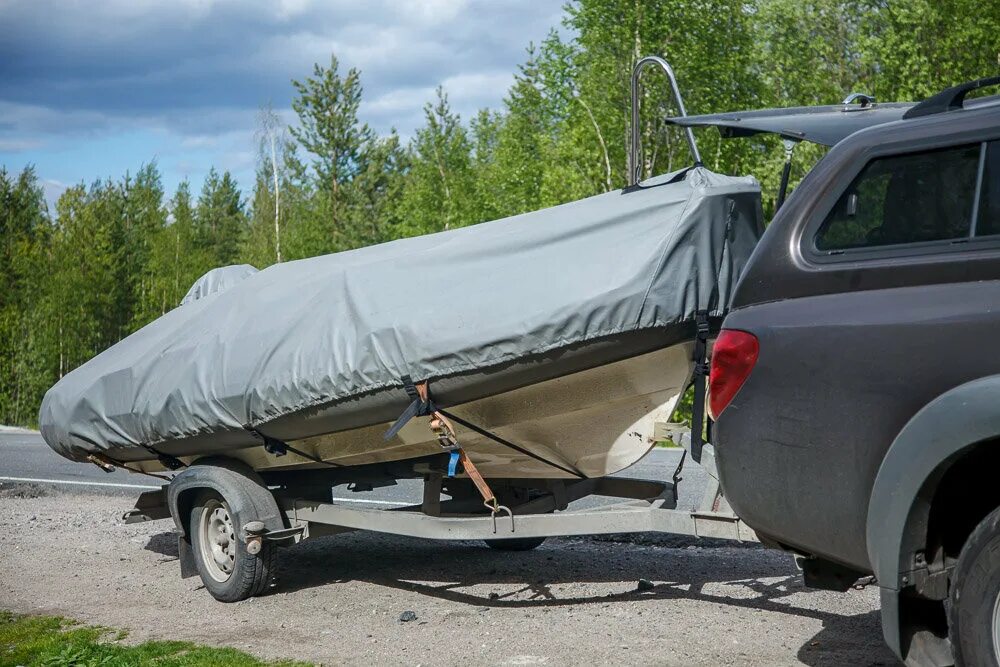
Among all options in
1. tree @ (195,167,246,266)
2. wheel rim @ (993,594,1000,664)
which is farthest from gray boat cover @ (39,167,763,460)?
tree @ (195,167,246,266)

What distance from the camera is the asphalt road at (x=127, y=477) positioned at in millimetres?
11476

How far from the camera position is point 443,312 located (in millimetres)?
5922

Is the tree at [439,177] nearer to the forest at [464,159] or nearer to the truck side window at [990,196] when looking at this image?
the forest at [464,159]

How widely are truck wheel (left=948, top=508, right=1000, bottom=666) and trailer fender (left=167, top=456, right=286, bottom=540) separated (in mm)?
4507

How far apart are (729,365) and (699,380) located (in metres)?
1.68

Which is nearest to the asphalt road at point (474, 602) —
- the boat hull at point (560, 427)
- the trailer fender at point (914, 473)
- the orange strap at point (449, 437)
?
the orange strap at point (449, 437)

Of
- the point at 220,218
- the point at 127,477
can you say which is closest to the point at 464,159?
the point at 220,218

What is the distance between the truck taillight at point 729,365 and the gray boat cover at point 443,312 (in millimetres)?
1172

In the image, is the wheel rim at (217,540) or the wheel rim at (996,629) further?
the wheel rim at (217,540)

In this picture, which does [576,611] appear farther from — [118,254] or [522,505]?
[118,254]

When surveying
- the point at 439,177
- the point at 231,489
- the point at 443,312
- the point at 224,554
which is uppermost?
the point at 439,177

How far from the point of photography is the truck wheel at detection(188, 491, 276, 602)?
7.02m

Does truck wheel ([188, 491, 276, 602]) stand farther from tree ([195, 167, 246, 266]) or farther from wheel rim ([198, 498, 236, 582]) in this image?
tree ([195, 167, 246, 266])

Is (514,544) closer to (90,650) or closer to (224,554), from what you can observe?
(224,554)
